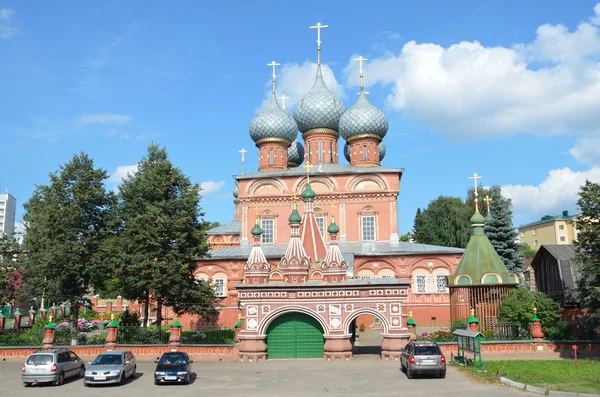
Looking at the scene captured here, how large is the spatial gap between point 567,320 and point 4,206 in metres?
120

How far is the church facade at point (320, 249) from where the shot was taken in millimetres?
20219

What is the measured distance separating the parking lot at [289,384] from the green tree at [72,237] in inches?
227

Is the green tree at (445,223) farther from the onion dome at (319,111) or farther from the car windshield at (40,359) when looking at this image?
the car windshield at (40,359)

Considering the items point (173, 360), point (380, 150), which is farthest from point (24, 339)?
point (380, 150)

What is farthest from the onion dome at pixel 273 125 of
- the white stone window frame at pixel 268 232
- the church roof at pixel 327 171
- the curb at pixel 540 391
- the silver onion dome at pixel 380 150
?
the curb at pixel 540 391

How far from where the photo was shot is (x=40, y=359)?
15.1 metres

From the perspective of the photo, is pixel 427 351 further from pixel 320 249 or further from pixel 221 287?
pixel 221 287

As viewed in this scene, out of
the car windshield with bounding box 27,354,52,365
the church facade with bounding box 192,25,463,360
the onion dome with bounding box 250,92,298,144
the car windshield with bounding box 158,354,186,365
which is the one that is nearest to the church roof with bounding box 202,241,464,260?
the church facade with bounding box 192,25,463,360

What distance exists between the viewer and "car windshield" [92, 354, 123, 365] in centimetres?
1530

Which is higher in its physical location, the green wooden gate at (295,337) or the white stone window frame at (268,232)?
the white stone window frame at (268,232)

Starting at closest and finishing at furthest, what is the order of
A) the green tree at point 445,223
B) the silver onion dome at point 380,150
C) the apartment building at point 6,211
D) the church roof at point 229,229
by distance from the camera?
the silver onion dome at point 380,150 → the church roof at point 229,229 → the green tree at point 445,223 → the apartment building at point 6,211

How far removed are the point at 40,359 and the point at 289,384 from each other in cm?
680

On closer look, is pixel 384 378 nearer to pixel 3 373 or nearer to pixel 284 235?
pixel 3 373

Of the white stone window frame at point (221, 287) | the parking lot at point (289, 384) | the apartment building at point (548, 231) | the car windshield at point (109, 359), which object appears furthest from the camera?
the apartment building at point (548, 231)
